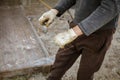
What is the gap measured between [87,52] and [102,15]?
0.51 m

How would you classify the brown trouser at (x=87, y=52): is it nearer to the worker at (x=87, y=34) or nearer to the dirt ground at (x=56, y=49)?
the worker at (x=87, y=34)

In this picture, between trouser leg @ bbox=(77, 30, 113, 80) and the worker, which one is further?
trouser leg @ bbox=(77, 30, 113, 80)

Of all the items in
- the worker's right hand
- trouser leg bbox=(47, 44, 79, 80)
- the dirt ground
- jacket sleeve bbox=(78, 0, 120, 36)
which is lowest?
the dirt ground

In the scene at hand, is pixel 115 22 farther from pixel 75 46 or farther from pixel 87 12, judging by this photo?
pixel 75 46

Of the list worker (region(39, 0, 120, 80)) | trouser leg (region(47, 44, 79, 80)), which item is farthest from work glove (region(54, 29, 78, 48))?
trouser leg (region(47, 44, 79, 80))

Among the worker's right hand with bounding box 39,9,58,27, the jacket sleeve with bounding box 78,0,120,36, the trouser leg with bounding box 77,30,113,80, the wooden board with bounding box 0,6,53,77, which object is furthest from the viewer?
the wooden board with bounding box 0,6,53,77

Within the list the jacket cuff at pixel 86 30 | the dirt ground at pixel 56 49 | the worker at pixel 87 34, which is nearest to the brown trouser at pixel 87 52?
the worker at pixel 87 34

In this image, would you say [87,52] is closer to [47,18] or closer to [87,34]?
[87,34]

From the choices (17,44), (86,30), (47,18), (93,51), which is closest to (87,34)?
(86,30)

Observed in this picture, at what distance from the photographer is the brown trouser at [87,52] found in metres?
2.18

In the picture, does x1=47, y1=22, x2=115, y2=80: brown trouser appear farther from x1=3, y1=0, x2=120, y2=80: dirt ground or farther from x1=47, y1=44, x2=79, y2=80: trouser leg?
x1=3, y1=0, x2=120, y2=80: dirt ground

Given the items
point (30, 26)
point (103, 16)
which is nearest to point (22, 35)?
point (30, 26)

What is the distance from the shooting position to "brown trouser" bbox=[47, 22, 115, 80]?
85.8 inches

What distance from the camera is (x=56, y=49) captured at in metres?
3.64
